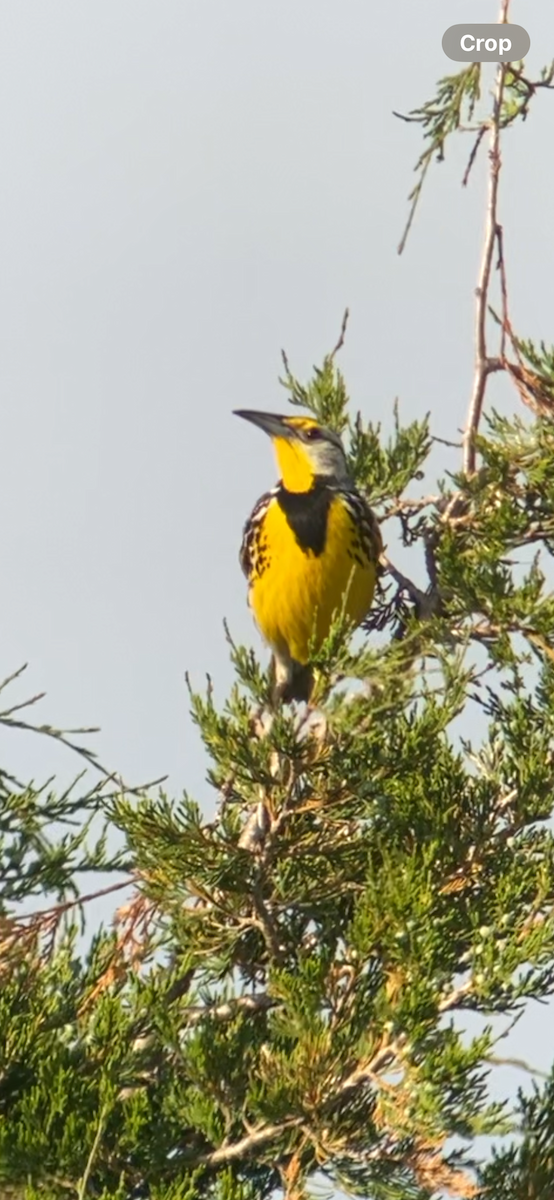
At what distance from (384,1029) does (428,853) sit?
16.2 inches

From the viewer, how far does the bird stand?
4.80 m

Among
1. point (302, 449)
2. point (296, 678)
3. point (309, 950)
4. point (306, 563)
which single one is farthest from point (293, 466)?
point (309, 950)

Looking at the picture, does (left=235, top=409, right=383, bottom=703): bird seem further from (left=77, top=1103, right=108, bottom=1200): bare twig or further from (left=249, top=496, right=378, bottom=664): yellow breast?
(left=77, top=1103, right=108, bottom=1200): bare twig

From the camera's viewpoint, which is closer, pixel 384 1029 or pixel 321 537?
pixel 384 1029

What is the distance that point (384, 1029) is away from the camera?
3.26 metres

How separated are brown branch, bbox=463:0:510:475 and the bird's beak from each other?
84cm

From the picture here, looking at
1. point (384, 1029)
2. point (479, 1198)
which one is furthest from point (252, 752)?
point (479, 1198)

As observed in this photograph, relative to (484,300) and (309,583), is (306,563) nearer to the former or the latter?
(309,583)

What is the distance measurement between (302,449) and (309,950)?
6.53 ft

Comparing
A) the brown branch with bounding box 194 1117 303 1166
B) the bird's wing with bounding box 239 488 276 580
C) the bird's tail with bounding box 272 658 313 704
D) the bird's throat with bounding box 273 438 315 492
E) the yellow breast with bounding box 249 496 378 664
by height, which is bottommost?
the brown branch with bounding box 194 1117 303 1166

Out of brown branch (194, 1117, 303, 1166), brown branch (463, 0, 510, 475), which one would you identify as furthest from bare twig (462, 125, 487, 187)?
brown branch (194, 1117, 303, 1166)

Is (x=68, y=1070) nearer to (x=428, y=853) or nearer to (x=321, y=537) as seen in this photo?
(x=428, y=853)

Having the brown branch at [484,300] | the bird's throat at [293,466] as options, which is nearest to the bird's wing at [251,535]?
the bird's throat at [293,466]

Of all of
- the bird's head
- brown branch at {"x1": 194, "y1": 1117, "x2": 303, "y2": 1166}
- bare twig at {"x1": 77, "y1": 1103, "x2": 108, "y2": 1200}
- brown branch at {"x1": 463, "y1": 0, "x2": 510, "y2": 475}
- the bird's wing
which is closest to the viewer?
bare twig at {"x1": 77, "y1": 1103, "x2": 108, "y2": 1200}
